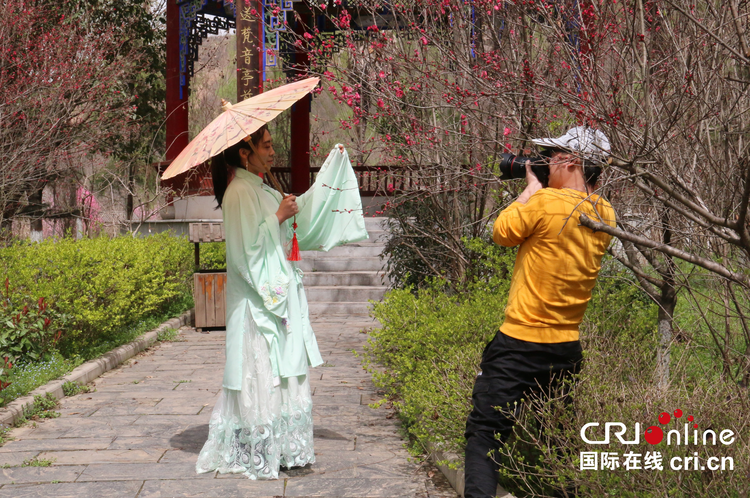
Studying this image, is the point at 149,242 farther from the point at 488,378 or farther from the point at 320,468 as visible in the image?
the point at 488,378

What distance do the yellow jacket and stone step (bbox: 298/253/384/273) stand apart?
10.0 meters

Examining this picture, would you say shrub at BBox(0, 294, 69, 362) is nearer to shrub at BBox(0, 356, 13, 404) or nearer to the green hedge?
the green hedge

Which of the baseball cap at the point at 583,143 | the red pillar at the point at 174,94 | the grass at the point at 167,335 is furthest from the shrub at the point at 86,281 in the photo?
the red pillar at the point at 174,94

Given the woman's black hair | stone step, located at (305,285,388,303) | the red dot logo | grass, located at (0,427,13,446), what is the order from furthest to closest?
stone step, located at (305,285,388,303) < grass, located at (0,427,13,446) < the woman's black hair < the red dot logo

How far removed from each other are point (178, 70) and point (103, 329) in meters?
9.34

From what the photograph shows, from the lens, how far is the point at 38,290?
7.02 m

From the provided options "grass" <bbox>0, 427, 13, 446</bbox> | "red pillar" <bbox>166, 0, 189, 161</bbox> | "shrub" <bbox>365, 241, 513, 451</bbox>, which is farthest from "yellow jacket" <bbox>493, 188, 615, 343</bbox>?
"red pillar" <bbox>166, 0, 189, 161</bbox>

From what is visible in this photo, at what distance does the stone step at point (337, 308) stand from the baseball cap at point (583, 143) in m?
8.81

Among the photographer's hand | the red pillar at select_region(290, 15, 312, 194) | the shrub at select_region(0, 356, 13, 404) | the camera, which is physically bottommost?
the shrub at select_region(0, 356, 13, 404)

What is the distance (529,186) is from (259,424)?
214 centimetres

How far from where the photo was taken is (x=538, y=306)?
3316 mm

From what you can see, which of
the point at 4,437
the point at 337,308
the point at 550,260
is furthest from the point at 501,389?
the point at 337,308

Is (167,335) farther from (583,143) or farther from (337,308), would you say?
(583,143)

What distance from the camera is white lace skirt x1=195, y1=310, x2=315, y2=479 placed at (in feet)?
14.4
